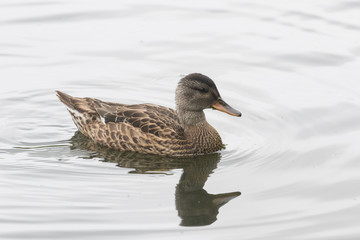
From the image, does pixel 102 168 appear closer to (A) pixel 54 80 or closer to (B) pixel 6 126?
(B) pixel 6 126

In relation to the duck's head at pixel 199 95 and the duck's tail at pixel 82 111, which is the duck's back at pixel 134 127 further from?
the duck's head at pixel 199 95

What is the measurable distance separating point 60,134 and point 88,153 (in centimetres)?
90

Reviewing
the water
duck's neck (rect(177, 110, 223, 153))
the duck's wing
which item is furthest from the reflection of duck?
the duck's wing

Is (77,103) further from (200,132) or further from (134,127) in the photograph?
(200,132)

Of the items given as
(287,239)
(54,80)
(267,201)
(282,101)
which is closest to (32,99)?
(54,80)

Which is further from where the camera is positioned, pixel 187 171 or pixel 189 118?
pixel 189 118

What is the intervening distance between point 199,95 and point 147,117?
0.87 metres

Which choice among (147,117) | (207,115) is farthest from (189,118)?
(207,115)

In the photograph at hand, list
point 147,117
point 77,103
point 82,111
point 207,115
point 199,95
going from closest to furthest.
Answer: point 199,95 → point 147,117 → point 82,111 → point 77,103 → point 207,115

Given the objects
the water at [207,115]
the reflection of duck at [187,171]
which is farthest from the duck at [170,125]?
the water at [207,115]

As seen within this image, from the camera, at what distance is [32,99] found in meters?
13.7

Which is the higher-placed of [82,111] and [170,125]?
[82,111]

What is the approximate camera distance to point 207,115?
13555 mm

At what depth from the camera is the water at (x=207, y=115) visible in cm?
987
